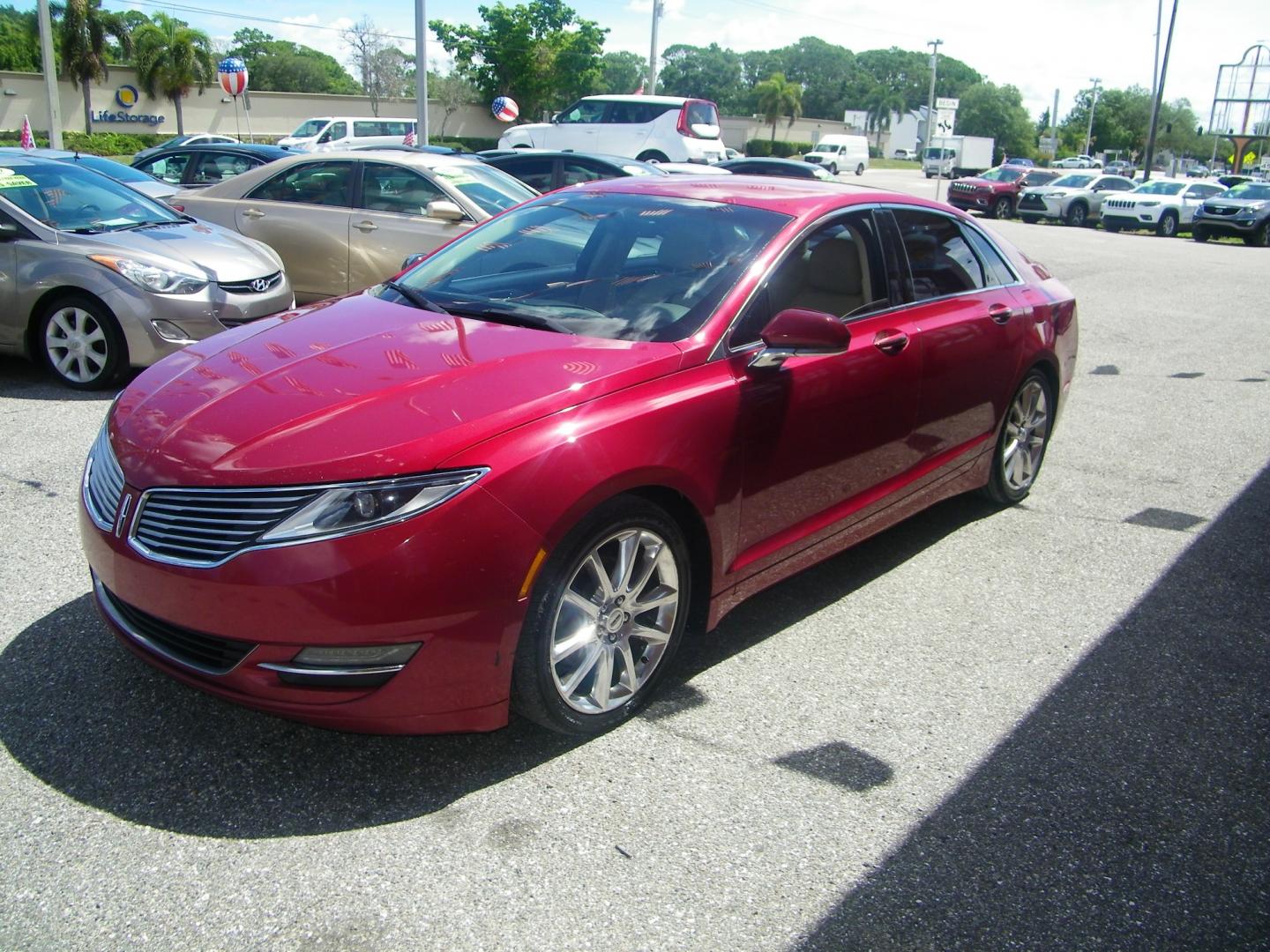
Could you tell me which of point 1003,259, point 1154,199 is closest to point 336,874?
point 1003,259

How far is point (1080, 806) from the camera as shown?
119 inches

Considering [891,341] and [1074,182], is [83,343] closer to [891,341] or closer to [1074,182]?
[891,341]

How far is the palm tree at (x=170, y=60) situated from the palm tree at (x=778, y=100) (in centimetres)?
5008

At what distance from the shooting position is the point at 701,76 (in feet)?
510

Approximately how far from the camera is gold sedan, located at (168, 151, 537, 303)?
9.05 meters

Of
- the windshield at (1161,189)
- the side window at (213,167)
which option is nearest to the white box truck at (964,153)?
the windshield at (1161,189)

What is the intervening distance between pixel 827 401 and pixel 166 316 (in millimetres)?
4875

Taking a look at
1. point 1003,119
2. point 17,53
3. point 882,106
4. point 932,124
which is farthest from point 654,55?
point 882,106

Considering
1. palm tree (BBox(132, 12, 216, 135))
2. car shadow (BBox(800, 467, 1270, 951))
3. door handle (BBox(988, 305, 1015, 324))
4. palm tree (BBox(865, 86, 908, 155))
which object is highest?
palm tree (BBox(865, 86, 908, 155))

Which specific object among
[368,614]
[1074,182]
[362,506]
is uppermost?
[1074,182]

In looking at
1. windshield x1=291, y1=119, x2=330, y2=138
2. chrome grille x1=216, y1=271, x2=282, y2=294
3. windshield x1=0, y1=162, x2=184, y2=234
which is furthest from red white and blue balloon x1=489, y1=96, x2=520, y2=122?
chrome grille x1=216, y1=271, x2=282, y2=294

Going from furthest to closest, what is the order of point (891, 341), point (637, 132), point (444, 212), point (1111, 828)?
point (637, 132), point (444, 212), point (891, 341), point (1111, 828)

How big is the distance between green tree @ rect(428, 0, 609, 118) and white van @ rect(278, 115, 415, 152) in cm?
1959

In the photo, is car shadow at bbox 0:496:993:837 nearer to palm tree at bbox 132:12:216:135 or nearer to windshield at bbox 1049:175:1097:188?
windshield at bbox 1049:175:1097:188
